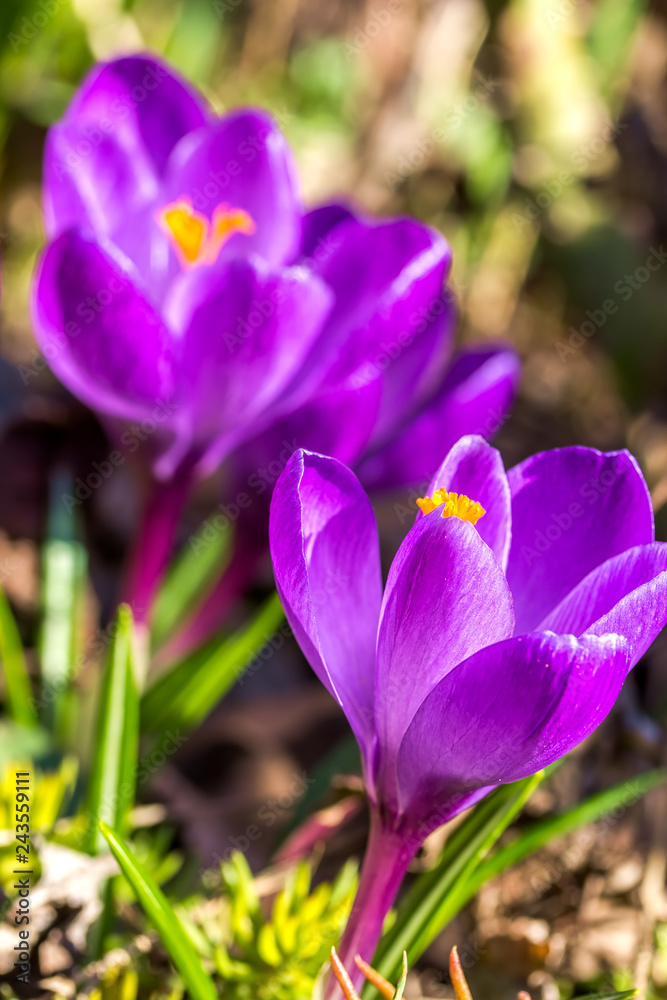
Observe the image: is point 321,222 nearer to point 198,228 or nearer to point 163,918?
point 198,228

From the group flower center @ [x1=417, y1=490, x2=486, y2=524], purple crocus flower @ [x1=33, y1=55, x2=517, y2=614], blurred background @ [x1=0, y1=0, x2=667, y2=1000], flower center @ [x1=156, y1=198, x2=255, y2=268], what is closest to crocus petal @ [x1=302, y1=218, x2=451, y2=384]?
purple crocus flower @ [x1=33, y1=55, x2=517, y2=614]

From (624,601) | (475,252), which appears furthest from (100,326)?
(475,252)

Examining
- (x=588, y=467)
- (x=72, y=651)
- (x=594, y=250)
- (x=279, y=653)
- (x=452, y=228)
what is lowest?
(x=279, y=653)

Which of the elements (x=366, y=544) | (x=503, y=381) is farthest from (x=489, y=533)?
(x=503, y=381)

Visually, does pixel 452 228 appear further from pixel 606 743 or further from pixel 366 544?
pixel 366 544

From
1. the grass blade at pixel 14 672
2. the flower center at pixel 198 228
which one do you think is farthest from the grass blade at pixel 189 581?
the flower center at pixel 198 228

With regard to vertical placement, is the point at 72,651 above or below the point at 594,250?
below
